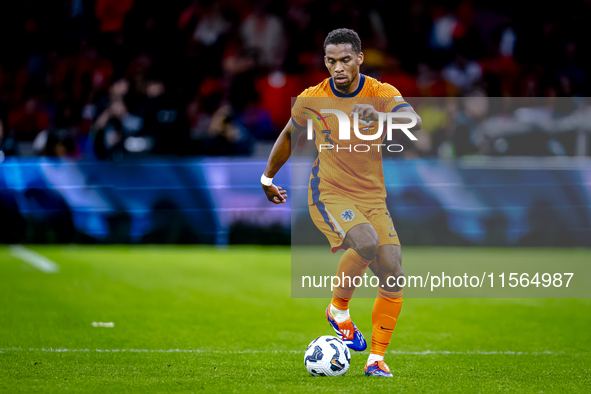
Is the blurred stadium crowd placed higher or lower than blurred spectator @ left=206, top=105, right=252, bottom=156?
higher

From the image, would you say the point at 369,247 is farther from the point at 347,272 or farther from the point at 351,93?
the point at 351,93

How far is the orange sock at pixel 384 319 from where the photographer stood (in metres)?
4.54

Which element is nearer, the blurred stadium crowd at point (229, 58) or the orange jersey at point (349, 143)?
the orange jersey at point (349, 143)

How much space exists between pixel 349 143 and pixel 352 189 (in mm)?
311

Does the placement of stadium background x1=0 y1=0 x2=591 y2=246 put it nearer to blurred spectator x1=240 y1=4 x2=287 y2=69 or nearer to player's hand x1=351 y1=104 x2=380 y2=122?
blurred spectator x1=240 y1=4 x2=287 y2=69

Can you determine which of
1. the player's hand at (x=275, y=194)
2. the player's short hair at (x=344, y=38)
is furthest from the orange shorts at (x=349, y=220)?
the player's short hair at (x=344, y=38)

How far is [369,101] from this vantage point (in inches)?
183

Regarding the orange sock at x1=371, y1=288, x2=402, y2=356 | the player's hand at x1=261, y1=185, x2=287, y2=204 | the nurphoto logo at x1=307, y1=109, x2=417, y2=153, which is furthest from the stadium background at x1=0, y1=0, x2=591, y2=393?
the nurphoto logo at x1=307, y1=109, x2=417, y2=153

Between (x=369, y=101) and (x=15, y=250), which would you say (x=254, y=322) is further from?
(x=15, y=250)

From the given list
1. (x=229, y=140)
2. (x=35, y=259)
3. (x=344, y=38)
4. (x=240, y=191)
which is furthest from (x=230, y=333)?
(x=229, y=140)

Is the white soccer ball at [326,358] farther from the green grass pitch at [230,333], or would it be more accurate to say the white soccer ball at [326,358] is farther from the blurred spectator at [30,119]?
the blurred spectator at [30,119]

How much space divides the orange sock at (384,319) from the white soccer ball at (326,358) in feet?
0.76

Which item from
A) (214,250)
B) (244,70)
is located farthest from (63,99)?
(214,250)

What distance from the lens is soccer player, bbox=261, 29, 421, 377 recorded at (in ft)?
14.9
